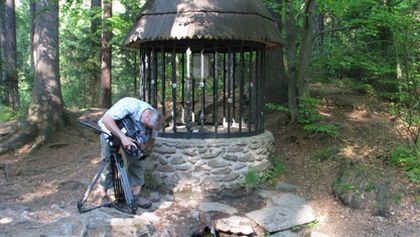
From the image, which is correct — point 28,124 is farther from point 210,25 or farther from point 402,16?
point 402,16

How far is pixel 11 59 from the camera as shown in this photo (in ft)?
53.4

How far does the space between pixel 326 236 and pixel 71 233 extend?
316cm

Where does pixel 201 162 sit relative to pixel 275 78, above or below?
below

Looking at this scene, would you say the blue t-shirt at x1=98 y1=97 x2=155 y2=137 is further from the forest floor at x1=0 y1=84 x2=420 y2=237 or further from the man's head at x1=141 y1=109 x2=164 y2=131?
the forest floor at x1=0 y1=84 x2=420 y2=237

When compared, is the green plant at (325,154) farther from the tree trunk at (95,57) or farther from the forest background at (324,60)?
the tree trunk at (95,57)

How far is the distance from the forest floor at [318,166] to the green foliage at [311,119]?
0.22 m

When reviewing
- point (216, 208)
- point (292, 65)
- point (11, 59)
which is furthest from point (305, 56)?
point (11, 59)

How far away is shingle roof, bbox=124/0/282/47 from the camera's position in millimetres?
6145

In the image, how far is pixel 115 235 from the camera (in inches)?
178

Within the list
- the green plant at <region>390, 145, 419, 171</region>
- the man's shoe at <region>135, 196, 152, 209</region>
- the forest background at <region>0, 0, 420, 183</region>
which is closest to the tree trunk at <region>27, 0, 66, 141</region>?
the forest background at <region>0, 0, 420, 183</region>

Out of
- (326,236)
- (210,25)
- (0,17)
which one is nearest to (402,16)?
(210,25)

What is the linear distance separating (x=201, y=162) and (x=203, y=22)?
2.17 meters

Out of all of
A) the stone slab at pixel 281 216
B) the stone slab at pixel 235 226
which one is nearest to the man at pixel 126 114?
the stone slab at pixel 235 226

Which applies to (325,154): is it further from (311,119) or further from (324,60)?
(324,60)
